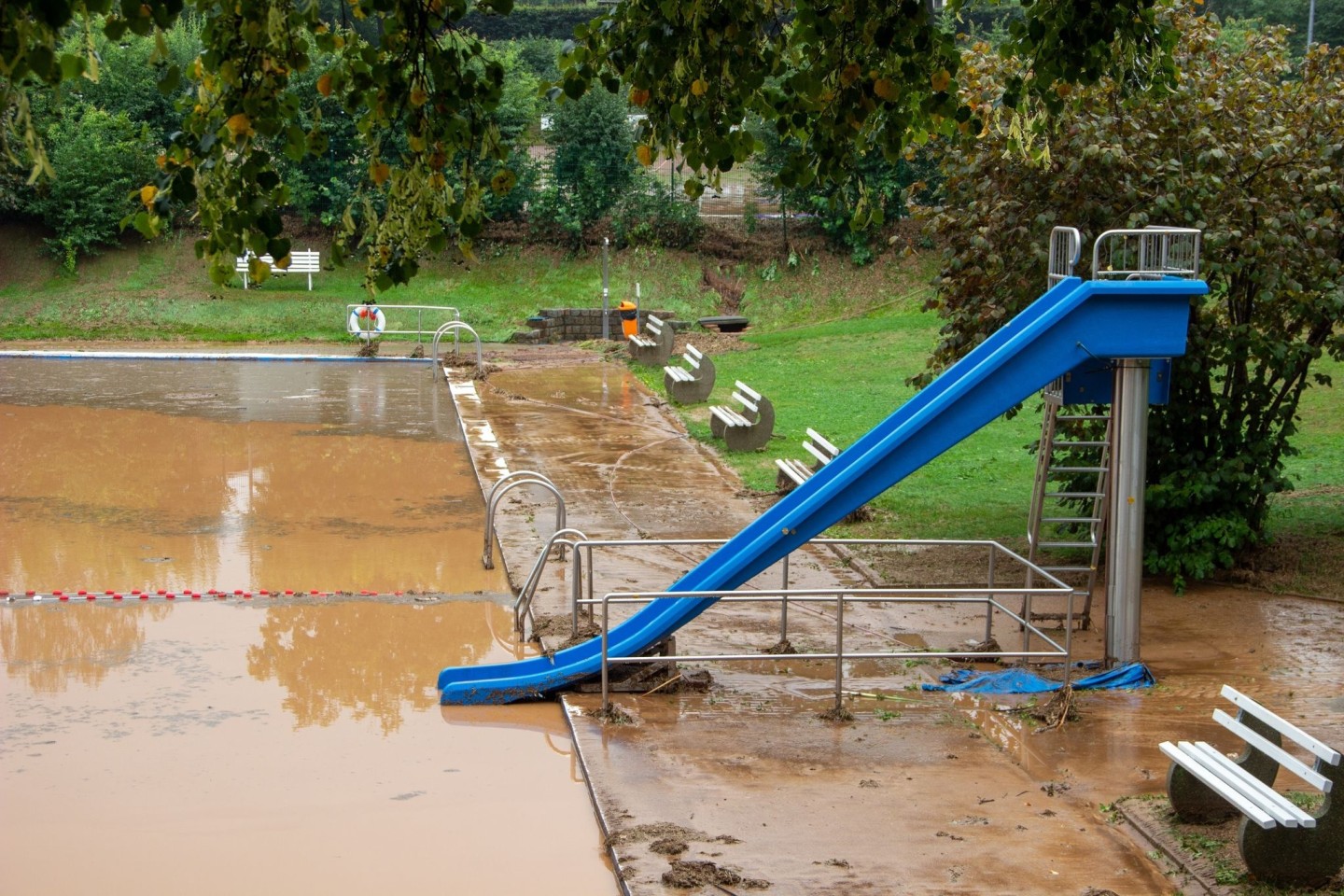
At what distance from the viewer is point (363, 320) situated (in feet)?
95.3

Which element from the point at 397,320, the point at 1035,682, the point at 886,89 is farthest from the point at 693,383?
the point at 886,89

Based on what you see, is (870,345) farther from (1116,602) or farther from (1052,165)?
(1116,602)

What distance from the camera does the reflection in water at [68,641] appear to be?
9836 millimetres

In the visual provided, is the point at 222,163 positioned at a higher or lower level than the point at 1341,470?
higher

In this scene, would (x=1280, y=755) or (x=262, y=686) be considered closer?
(x=1280, y=755)

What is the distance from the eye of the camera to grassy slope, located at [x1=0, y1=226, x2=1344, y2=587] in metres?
23.5

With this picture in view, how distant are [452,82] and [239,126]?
0.97 m

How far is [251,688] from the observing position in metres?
9.62

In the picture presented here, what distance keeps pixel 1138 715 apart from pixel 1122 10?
14.2 feet

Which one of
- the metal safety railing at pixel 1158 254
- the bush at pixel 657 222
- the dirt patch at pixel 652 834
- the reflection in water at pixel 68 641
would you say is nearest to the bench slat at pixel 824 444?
the metal safety railing at pixel 1158 254

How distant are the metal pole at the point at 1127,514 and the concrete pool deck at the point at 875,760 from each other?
0.44 metres

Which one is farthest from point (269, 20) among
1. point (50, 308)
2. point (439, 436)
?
point (50, 308)

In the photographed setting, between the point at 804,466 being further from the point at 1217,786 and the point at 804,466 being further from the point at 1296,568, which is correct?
the point at 1217,786

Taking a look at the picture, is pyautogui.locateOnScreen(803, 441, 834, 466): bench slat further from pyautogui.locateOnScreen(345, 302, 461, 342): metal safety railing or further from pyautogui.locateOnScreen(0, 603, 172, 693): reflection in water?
pyautogui.locateOnScreen(345, 302, 461, 342): metal safety railing
